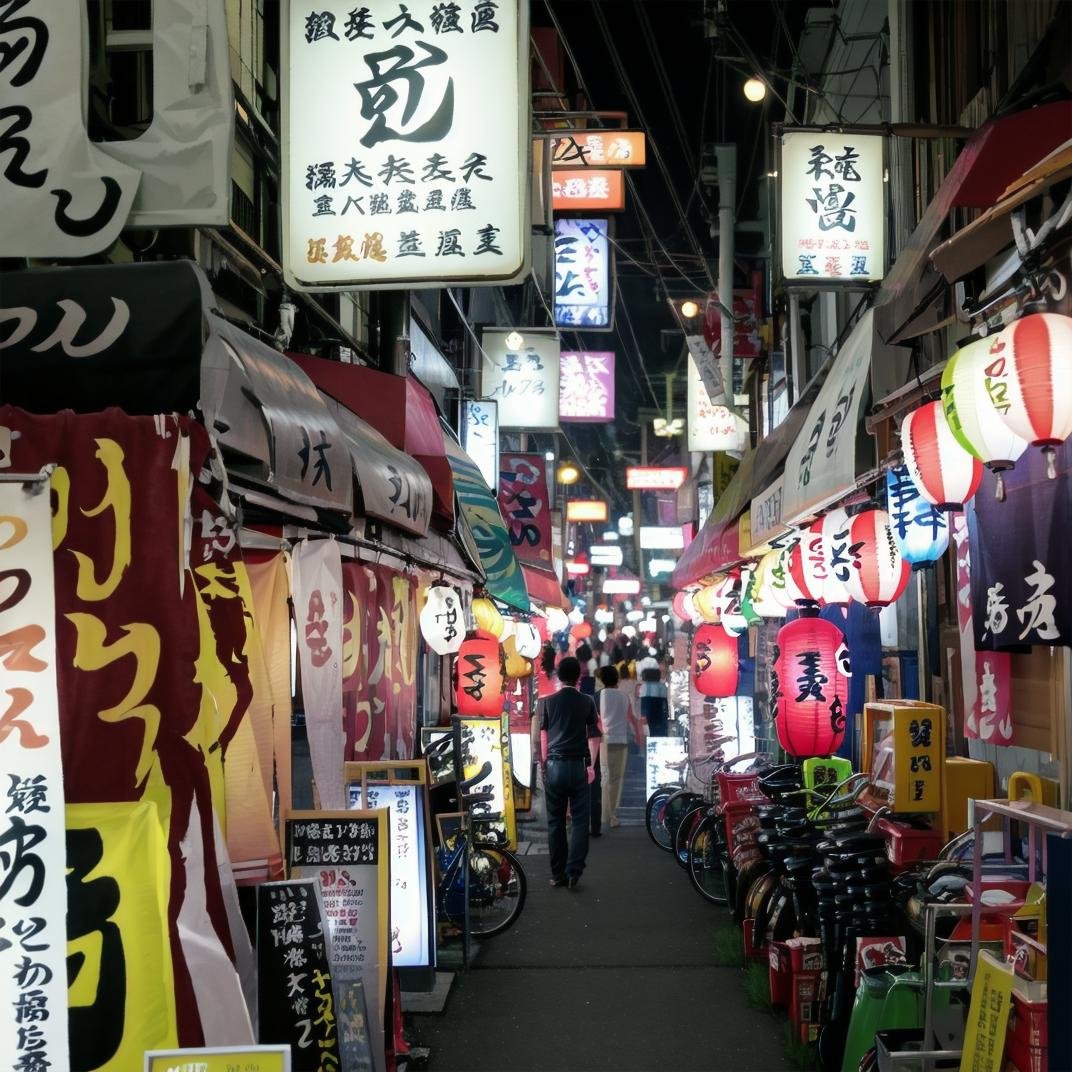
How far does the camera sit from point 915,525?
921 cm

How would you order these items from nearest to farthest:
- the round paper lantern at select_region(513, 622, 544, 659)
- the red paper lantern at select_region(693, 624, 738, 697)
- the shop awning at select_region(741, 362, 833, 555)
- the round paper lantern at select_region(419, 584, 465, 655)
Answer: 1. the shop awning at select_region(741, 362, 833, 555)
2. the round paper lantern at select_region(419, 584, 465, 655)
3. the red paper lantern at select_region(693, 624, 738, 697)
4. the round paper lantern at select_region(513, 622, 544, 659)

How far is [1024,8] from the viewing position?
8859mm

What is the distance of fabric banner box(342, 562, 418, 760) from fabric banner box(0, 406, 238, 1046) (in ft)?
15.3

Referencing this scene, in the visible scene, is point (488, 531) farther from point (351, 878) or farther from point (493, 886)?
point (351, 878)

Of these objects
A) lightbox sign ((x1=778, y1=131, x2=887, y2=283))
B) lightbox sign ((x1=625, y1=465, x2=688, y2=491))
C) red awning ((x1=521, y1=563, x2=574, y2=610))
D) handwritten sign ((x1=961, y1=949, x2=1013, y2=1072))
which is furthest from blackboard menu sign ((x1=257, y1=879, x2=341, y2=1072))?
lightbox sign ((x1=625, y1=465, x2=688, y2=491))

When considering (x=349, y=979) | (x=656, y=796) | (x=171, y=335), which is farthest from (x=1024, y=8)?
(x=656, y=796)

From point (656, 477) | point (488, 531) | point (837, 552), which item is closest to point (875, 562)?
point (837, 552)

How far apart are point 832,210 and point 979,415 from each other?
7.91m

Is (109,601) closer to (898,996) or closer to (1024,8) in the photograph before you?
(898,996)

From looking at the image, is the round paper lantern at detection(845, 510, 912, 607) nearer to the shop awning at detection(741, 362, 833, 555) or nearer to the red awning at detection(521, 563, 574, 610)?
the shop awning at detection(741, 362, 833, 555)

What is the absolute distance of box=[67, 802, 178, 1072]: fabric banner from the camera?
4.52 m

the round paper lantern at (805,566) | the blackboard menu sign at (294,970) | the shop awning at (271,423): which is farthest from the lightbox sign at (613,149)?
the blackboard menu sign at (294,970)

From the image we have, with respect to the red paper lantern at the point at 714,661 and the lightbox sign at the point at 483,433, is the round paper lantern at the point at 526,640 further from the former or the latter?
the red paper lantern at the point at 714,661

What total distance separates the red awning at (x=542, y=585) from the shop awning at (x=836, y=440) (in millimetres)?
12737
